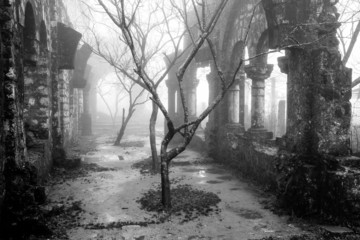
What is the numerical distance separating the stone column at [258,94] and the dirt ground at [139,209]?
124 centimetres

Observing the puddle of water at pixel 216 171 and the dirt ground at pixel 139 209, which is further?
the puddle of water at pixel 216 171

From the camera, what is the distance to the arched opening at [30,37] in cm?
620

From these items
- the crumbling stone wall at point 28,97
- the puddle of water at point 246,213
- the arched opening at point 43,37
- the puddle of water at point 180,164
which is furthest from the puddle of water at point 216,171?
the arched opening at point 43,37

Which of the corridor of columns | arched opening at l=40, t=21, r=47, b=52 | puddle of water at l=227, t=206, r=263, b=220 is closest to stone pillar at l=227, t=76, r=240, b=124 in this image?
the corridor of columns

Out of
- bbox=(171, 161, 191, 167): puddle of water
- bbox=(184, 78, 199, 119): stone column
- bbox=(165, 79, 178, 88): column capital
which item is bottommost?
bbox=(171, 161, 191, 167): puddle of water

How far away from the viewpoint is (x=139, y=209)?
205 inches

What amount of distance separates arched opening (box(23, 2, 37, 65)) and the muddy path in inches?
103

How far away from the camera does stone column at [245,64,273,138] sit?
7520mm

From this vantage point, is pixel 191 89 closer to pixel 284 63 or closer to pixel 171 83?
pixel 171 83

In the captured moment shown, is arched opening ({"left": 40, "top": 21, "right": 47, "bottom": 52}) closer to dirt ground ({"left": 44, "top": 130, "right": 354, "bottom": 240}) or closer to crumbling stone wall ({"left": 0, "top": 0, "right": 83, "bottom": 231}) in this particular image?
crumbling stone wall ({"left": 0, "top": 0, "right": 83, "bottom": 231})

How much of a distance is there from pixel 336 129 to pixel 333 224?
53.0 inches

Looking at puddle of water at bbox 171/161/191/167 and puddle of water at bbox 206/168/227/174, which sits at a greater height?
puddle of water at bbox 171/161/191/167

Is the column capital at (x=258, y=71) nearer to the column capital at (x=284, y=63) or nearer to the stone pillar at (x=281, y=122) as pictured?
the column capital at (x=284, y=63)

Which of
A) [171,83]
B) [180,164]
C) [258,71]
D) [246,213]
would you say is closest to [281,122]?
[171,83]
